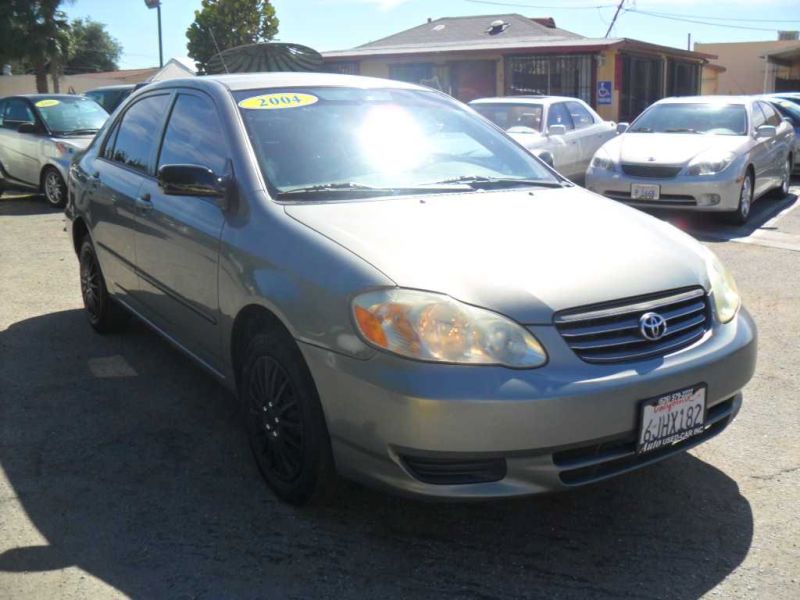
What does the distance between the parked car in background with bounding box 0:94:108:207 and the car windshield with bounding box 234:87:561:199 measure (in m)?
8.10

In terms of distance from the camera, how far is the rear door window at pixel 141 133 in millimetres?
4480

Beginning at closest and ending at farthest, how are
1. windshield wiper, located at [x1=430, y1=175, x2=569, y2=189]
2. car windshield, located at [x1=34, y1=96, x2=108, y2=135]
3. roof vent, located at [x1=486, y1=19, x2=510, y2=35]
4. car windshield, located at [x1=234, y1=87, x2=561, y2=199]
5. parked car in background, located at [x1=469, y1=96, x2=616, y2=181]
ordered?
car windshield, located at [x1=234, y1=87, x2=561, y2=199]
windshield wiper, located at [x1=430, y1=175, x2=569, y2=189]
parked car in background, located at [x1=469, y1=96, x2=616, y2=181]
car windshield, located at [x1=34, y1=96, x2=108, y2=135]
roof vent, located at [x1=486, y1=19, x2=510, y2=35]

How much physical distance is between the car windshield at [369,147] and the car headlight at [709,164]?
5.51 meters

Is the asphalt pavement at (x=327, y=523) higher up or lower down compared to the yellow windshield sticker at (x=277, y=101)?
lower down

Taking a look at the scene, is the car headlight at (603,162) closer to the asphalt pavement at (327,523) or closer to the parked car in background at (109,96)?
the asphalt pavement at (327,523)

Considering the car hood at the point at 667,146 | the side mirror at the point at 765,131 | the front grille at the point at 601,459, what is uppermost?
the side mirror at the point at 765,131

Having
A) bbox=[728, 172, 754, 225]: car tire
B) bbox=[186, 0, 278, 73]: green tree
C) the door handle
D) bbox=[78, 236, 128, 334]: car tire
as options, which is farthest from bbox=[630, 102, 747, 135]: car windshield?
bbox=[186, 0, 278, 73]: green tree

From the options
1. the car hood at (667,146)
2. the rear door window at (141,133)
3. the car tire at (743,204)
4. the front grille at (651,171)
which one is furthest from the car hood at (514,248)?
the car tire at (743,204)

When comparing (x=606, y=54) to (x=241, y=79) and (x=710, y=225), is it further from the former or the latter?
(x=241, y=79)

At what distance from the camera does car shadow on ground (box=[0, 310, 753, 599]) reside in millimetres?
2748

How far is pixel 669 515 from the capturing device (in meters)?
3.15

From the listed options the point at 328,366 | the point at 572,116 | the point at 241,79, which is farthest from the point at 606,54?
the point at 328,366

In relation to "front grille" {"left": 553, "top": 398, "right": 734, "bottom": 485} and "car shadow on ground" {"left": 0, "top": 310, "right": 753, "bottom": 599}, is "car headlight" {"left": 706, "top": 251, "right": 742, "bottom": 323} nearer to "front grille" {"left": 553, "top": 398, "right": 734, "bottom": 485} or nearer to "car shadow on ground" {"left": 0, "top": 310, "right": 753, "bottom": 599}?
"front grille" {"left": 553, "top": 398, "right": 734, "bottom": 485}

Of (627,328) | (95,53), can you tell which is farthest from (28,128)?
(95,53)
